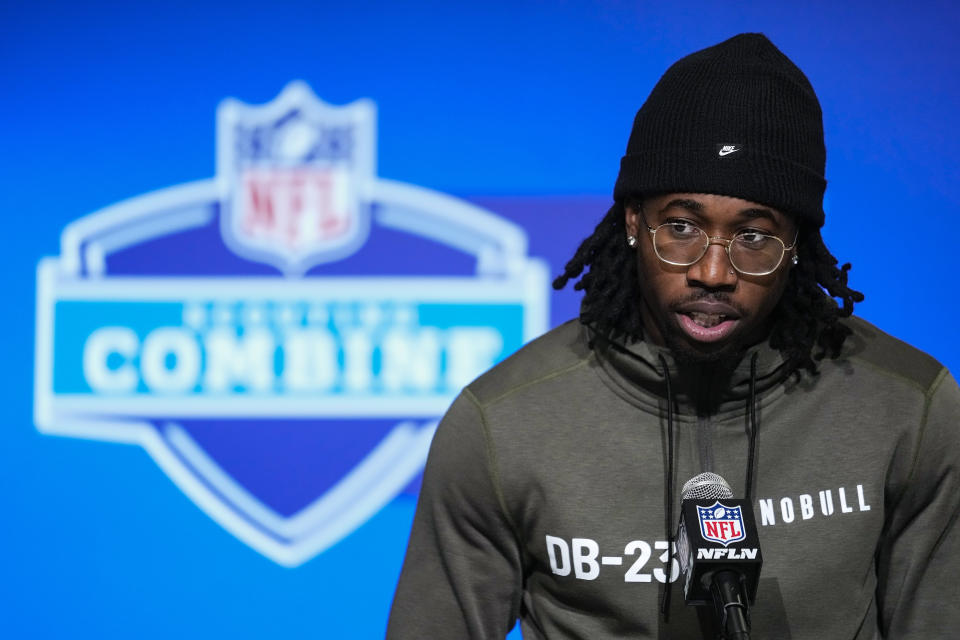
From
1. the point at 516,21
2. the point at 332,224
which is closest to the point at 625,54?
the point at 516,21

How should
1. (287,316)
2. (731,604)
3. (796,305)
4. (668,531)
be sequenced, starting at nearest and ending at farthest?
(731,604) → (668,531) → (796,305) → (287,316)

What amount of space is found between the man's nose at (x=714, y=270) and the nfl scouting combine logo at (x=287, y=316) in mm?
1342

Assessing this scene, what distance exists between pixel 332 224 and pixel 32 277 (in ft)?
2.36

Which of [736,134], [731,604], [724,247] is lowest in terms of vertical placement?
[731,604]

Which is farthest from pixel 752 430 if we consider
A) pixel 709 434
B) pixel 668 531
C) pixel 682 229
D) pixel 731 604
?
pixel 731 604

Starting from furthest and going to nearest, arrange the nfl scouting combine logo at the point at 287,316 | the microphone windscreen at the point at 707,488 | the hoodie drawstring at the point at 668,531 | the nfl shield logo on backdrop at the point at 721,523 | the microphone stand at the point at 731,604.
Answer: the nfl scouting combine logo at the point at 287,316, the hoodie drawstring at the point at 668,531, the microphone windscreen at the point at 707,488, the nfl shield logo on backdrop at the point at 721,523, the microphone stand at the point at 731,604

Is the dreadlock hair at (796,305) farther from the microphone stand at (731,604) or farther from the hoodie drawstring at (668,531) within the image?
the microphone stand at (731,604)

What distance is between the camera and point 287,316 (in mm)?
2699

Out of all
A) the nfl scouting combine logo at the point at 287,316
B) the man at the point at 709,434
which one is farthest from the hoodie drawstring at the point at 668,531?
the nfl scouting combine logo at the point at 287,316

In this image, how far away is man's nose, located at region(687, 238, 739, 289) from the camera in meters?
1.35

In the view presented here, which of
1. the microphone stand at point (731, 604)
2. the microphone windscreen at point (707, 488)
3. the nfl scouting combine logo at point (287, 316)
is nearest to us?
the microphone stand at point (731, 604)

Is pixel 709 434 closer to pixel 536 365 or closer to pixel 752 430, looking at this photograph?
pixel 752 430

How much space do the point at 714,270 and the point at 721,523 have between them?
31cm

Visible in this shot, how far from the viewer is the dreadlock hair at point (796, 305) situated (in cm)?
150
